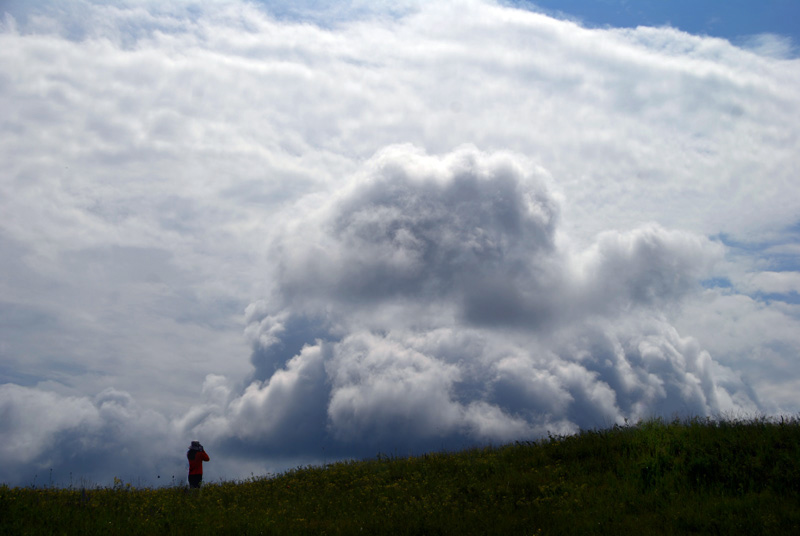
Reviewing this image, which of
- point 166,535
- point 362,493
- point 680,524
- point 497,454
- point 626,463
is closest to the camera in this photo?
point 680,524

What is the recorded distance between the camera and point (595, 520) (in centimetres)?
1173

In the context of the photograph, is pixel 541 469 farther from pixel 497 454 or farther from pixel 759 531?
pixel 759 531

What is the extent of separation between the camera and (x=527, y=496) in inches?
566

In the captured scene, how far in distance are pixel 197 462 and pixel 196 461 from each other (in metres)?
0.05

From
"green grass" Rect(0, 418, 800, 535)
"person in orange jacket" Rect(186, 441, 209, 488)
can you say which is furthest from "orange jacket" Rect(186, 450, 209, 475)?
"green grass" Rect(0, 418, 800, 535)

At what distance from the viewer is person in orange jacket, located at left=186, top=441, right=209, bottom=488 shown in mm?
19344

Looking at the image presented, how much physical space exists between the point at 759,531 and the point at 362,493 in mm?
9663

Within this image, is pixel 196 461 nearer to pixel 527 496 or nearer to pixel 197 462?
pixel 197 462

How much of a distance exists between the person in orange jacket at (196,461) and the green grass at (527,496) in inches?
36.7

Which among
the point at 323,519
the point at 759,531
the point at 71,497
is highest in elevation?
the point at 71,497

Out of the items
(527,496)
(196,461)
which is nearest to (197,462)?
(196,461)

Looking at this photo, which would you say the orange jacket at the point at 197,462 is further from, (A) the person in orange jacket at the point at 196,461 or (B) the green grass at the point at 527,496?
(B) the green grass at the point at 527,496

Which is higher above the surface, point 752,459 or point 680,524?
point 752,459

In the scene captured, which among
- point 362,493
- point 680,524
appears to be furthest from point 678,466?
point 362,493
